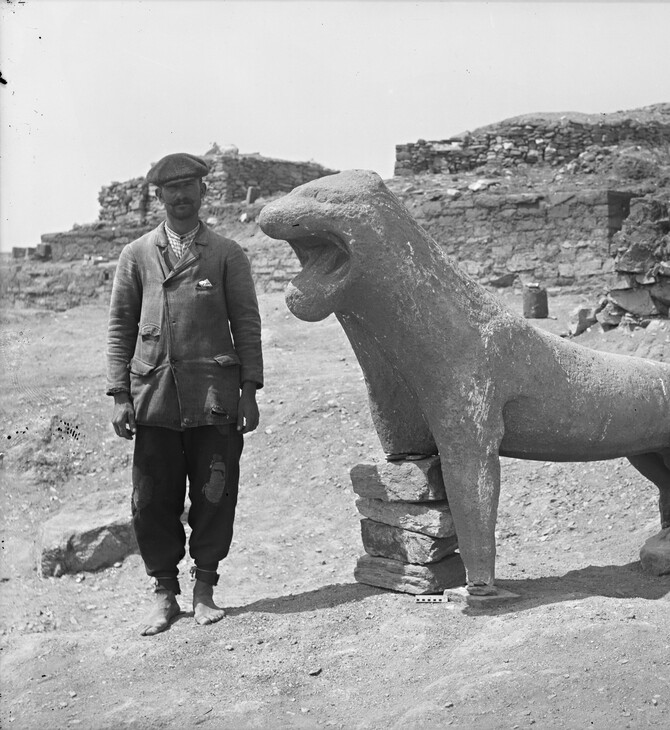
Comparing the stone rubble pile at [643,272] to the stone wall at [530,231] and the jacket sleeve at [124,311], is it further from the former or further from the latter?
the jacket sleeve at [124,311]

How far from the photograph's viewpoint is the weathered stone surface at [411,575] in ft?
14.6

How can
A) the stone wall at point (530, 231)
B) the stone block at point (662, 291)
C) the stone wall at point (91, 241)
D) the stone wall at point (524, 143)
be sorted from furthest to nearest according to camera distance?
the stone wall at point (91, 241)
the stone wall at point (524, 143)
the stone wall at point (530, 231)
the stone block at point (662, 291)

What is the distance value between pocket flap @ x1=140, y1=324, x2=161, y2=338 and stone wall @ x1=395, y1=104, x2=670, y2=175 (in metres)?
13.1

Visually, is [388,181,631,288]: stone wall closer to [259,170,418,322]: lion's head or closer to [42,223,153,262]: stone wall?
[42,223,153,262]: stone wall

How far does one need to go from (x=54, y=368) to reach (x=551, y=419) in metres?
7.87

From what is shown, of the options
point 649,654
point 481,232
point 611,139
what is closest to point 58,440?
point 649,654

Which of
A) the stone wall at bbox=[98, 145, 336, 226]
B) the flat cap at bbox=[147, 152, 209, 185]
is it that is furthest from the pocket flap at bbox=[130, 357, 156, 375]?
the stone wall at bbox=[98, 145, 336, 226]

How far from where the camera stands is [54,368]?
36.4 ft

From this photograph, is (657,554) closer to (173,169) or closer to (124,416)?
(124,416)

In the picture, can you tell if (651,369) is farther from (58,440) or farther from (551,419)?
(58,440)

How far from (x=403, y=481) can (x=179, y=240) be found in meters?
1.51

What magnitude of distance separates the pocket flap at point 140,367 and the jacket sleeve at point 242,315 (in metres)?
0.41

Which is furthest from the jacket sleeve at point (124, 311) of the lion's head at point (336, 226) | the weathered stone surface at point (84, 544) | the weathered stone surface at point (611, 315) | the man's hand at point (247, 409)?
the weathered stone surface at point (611, 315)

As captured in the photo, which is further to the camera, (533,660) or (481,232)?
(481,232)
